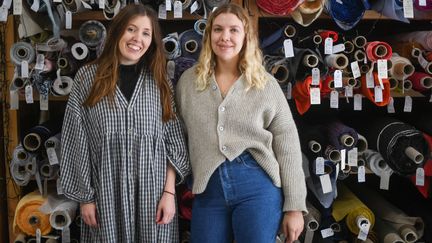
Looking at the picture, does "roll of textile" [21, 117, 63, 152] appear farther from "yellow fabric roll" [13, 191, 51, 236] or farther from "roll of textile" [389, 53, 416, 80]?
"roll of textile" [389, 53, 416, 80]

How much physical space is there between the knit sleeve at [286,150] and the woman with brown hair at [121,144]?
0.34 metres

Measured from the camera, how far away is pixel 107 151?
131cm

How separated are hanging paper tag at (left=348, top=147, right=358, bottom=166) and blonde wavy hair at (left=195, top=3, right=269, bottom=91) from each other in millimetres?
600

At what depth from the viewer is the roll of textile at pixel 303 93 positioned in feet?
5.54

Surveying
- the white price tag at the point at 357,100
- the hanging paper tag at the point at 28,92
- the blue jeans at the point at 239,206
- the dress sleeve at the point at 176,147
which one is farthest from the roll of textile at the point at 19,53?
the white price tag at the point at 357,100

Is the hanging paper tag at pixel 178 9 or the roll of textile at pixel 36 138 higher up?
the hanging paper tag at pixel 178 9

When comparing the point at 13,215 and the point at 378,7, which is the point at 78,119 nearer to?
the point at 13,215

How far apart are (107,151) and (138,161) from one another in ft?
0.33

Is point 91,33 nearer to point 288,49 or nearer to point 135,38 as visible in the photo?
point 135,38

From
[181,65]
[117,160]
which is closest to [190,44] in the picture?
[181,65]

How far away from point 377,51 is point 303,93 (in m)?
0.35

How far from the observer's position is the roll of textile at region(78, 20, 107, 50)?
1.66m

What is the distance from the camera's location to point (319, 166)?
5.64ft

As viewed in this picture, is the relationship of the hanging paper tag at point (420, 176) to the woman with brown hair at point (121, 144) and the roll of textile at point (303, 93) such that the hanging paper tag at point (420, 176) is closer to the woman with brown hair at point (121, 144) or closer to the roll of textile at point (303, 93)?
the roll of textile at point (303, 93)
